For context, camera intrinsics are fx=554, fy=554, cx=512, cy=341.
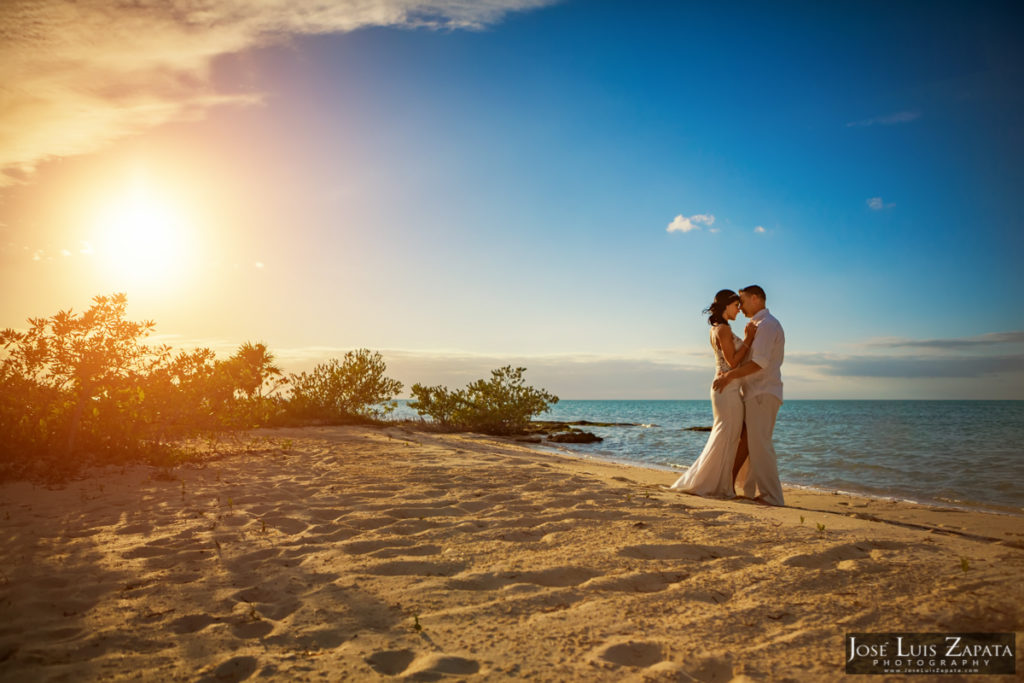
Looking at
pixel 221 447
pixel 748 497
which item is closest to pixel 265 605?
pixel 748 497

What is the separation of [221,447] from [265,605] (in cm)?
886

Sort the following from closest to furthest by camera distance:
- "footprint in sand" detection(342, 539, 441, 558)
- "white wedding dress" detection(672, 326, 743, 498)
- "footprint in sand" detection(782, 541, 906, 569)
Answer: "footprint in sand" detection(782, 541, 906, 569) < "footprint in sand" detection(342, 539, 441, 558) < "white wedding dress" detection(672, 326, 743, 498)

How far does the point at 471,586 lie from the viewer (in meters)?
3.66

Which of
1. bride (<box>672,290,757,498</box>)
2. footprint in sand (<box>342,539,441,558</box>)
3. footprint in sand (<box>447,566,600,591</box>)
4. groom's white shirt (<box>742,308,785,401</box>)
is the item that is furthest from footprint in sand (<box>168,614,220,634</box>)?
groom's white shirt (<box>742,308,785,401</box>)

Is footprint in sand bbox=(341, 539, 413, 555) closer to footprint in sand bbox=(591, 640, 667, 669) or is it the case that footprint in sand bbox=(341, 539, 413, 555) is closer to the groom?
footprint in sand bbox=(591, 640, 667, 669)

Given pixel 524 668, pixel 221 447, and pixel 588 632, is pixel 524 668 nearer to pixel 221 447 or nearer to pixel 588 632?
pixel 588 632

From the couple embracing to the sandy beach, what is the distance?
107cm

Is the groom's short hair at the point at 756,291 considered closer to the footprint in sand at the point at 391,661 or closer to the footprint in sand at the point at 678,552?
the footprint in sand at the point at 678,552

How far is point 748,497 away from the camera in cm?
712

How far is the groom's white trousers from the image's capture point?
23.1ft

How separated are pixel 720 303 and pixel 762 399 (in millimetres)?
1418

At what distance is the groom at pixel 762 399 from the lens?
7.06 metres

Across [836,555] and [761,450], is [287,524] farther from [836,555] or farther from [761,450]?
[761,450]

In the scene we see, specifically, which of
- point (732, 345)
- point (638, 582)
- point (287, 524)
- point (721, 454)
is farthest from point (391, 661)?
point (732, 345)
